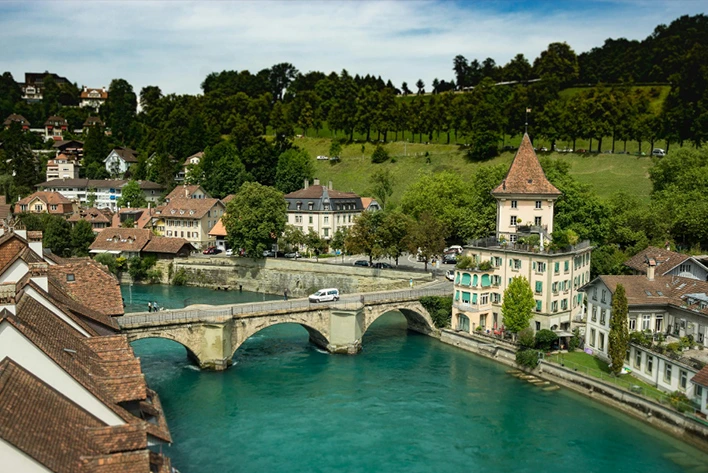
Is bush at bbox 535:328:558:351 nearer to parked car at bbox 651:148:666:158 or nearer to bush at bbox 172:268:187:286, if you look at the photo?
bush at bbox 172:268:187:286

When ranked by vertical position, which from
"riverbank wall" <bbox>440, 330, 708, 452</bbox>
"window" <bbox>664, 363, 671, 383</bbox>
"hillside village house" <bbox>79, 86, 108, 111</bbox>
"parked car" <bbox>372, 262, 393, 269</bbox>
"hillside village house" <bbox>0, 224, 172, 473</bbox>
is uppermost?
"hillside village house" <bbox>79, 86, 108, 111</bbox>

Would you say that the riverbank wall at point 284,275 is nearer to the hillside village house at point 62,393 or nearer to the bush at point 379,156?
the bush at point 379,156

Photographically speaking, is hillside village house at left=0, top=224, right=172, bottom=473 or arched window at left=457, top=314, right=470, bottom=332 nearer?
hillside village house at left=0, top=224, right=172, bottom=473

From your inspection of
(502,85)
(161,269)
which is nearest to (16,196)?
(161,269)

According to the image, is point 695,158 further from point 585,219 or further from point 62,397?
point 62,397

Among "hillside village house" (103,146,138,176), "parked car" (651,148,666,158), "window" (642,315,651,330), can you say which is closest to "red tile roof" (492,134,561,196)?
"window" (642,315,651,330)

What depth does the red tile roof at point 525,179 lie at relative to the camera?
60.7 m

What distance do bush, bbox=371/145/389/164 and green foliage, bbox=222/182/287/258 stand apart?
37205mm

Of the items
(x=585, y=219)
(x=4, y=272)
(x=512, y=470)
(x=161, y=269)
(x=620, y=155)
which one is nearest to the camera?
(x=4, y=272)

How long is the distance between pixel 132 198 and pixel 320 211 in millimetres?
41535

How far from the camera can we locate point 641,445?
36562mm

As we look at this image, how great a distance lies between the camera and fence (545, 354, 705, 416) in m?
37.2

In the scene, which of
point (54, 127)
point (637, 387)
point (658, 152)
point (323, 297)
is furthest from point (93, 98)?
point (637, 387)

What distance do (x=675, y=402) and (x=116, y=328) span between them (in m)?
28.9
